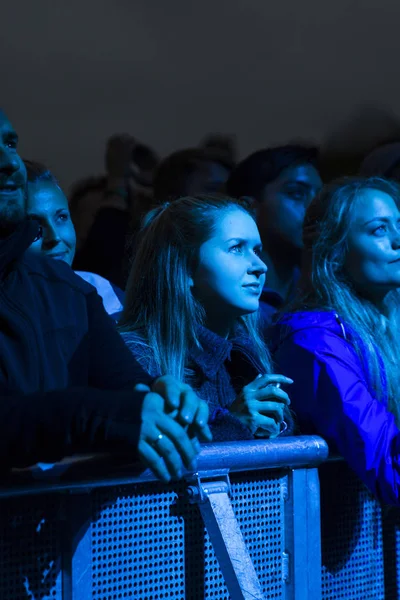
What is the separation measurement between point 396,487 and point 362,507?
144mm

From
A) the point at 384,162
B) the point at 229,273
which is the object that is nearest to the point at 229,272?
the point at 229,273

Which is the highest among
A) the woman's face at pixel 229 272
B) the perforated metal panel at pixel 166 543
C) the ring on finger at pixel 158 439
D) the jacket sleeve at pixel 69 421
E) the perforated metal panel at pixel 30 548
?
the jacket sleeve at pixel 69 421

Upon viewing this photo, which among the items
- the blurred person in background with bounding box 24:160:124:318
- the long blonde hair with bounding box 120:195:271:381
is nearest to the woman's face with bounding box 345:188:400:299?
the long blonde hair with bounding box 120:195:271:381

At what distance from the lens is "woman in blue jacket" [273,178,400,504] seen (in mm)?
2340

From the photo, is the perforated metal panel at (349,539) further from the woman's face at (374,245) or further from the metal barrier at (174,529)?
the woman's face at (374,245)

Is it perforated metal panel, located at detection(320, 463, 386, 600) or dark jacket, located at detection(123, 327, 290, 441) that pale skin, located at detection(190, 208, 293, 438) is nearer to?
dark jacket, located at detection(123, 327, 290, 441)

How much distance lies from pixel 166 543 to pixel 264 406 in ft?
1.76

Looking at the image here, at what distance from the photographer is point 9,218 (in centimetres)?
186

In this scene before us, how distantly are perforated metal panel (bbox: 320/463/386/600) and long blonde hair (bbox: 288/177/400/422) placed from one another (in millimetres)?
327

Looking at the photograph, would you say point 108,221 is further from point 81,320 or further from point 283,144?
point 81,320

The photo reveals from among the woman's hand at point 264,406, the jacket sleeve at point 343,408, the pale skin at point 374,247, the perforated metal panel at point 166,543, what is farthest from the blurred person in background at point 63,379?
the pale skin at point 374,247

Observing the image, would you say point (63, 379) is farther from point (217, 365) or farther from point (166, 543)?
point (217, 365)

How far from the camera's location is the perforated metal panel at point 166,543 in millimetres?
1794

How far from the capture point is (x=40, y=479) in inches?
65.8
